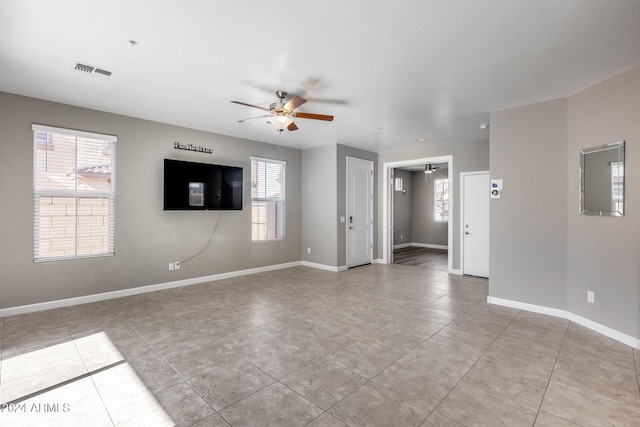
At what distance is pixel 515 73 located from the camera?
3092 mm

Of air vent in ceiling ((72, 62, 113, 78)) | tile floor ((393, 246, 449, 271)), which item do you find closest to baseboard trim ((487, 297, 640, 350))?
tile floor ((393, 246, 449, 271))

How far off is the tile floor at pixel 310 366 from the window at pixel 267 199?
2281 mm

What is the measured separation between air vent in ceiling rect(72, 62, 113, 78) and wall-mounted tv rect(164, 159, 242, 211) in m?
1.79

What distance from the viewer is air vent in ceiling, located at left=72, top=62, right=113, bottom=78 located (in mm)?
3041

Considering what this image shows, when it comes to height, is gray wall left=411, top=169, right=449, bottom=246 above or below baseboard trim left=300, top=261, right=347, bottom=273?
above

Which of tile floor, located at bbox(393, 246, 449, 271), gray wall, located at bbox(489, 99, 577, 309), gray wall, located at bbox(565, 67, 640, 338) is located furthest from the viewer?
tile floor, located at bbox(393, 246, 449, 271)

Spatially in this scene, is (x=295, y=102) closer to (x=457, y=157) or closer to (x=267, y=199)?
(x=267, y=199)

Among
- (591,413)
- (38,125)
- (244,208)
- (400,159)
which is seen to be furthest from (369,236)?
(38,125)

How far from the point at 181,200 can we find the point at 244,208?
1275 mm

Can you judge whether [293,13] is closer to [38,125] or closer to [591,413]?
[591,413]

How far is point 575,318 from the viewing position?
3.59 meters

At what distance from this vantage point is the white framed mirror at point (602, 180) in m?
3.11

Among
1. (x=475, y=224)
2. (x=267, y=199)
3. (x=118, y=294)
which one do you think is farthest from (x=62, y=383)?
(x=475, y=224)

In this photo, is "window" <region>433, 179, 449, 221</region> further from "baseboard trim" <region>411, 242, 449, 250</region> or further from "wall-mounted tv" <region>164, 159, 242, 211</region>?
"wall-mounted tv" <region>164, 159, 242, 211</region>
